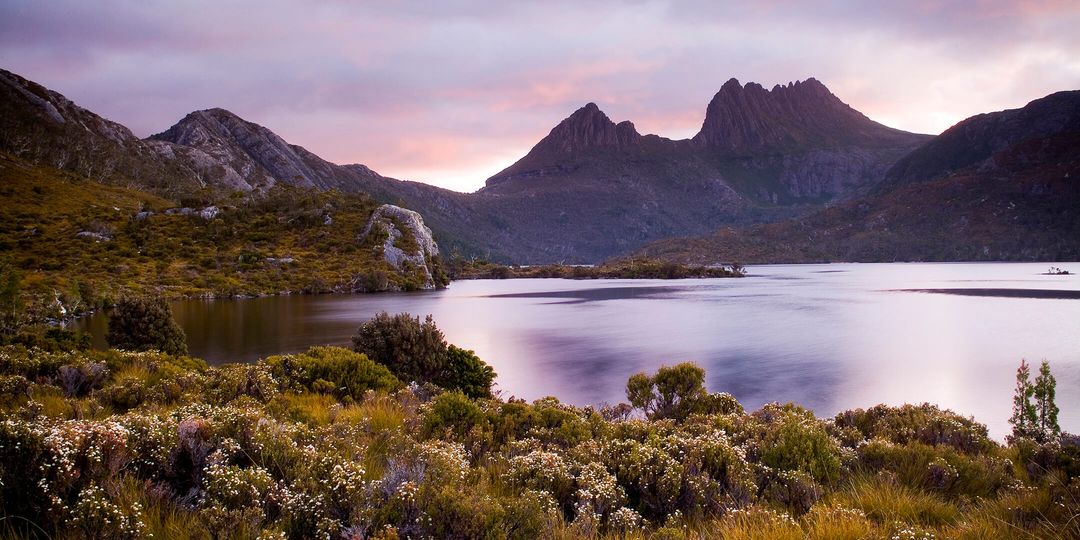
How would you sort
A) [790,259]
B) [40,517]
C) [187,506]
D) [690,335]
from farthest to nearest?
[790,259], [690,335], [187,506], [40,517]

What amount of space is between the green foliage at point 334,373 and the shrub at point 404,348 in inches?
123

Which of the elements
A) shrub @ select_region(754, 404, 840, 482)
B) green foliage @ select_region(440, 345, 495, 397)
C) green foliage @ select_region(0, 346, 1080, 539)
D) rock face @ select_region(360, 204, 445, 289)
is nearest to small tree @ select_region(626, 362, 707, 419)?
green foliage @ select_region(0, 346, 1080, 539)

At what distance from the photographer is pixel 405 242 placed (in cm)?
8925

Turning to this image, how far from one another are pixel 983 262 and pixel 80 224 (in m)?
208

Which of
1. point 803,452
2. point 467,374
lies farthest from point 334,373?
point 803,452

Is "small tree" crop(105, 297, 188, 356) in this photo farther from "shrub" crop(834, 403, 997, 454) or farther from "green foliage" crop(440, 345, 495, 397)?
"shrub" crop(834, 403, 997, 454)

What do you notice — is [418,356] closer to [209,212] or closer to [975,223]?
[209,212]

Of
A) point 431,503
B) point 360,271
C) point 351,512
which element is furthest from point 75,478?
point 360,271

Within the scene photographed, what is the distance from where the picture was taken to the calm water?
20.1 metres

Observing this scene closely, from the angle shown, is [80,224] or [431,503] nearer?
[431,503]

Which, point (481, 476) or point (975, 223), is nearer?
point (481, 476)

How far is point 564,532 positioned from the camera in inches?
172

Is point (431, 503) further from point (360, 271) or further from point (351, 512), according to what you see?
point (360, 271)

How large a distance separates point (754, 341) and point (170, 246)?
7487cm
